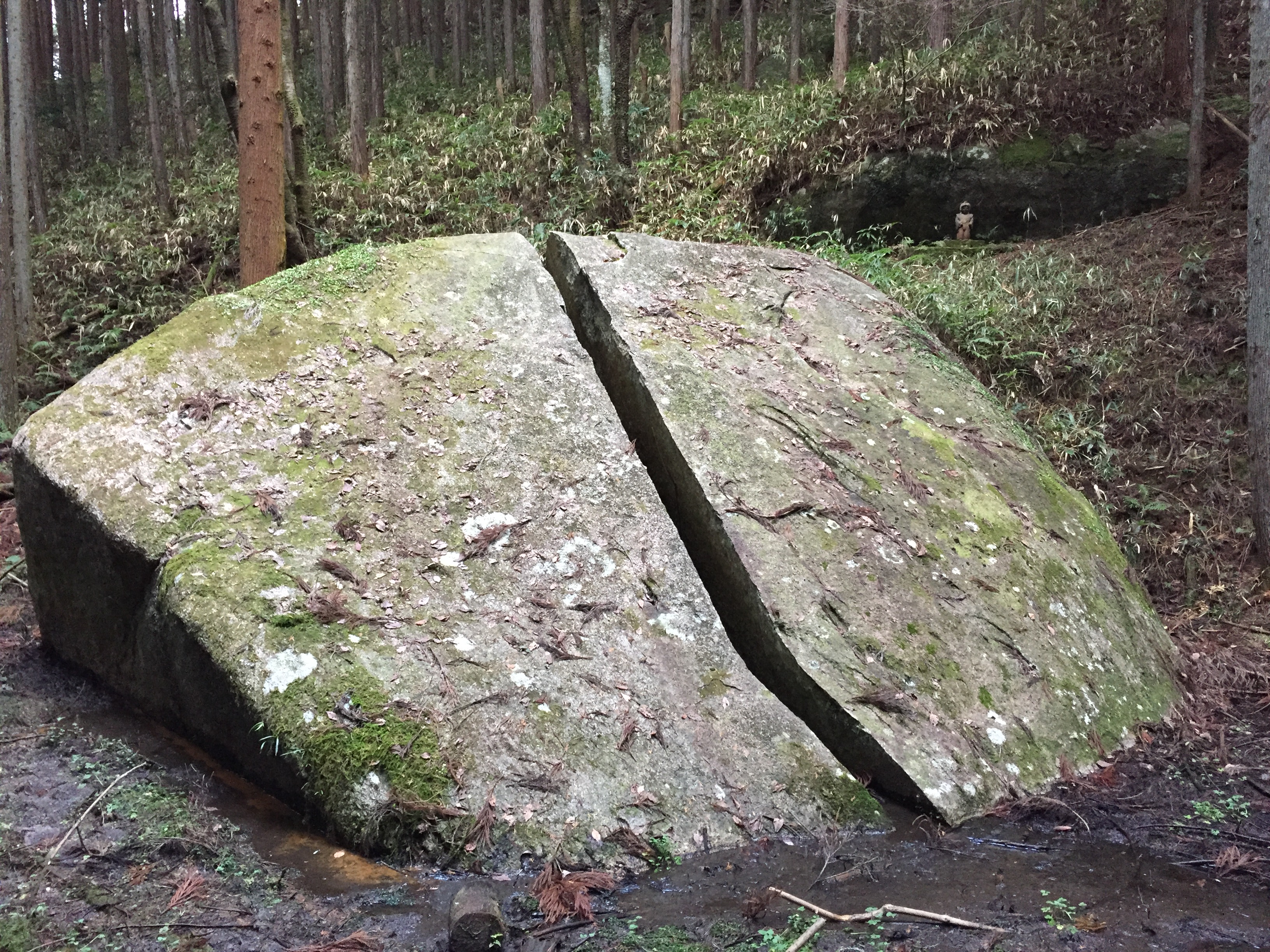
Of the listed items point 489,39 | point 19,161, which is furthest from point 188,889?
point 489,39

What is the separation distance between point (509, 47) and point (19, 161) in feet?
41.1

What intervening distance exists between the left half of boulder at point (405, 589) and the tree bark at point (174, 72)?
12.7m

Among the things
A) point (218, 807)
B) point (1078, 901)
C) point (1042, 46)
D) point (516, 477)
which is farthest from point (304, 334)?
point (1042, 46)

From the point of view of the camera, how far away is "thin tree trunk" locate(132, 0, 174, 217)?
1433 centimetres

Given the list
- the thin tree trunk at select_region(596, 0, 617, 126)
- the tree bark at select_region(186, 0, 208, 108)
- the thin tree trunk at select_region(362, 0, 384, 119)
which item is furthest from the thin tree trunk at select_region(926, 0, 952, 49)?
the tree bark at select_region(186, 0, 208, 108)

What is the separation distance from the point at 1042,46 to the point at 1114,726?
39.5 ft

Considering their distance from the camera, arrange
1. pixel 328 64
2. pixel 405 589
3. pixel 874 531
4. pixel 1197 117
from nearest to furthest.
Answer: pixel 405 589 → pixel 874 531 → pixel 1197 117 → pixel 328 64

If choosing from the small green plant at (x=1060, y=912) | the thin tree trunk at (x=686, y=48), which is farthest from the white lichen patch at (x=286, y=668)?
the thin tree trunk at (x=686, y=48)

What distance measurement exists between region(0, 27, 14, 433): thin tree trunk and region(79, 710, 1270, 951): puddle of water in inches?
291

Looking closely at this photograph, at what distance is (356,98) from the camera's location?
1462 centimetres

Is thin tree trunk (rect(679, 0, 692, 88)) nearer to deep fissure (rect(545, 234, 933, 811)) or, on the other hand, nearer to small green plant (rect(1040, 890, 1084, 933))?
deep fissure (rect(545, 234, 933, 811))

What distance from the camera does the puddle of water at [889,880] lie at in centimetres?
274

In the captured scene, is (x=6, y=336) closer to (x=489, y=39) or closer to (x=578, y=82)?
(x=578, y=82)

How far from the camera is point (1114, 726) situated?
399 cm
